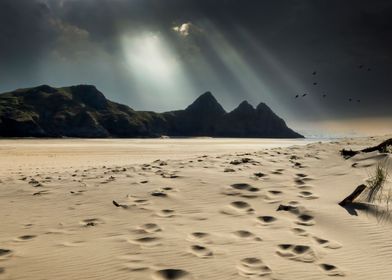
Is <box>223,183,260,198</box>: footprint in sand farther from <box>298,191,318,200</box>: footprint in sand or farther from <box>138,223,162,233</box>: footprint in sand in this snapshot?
<box>138,223,162,233</box>: footprint in sand

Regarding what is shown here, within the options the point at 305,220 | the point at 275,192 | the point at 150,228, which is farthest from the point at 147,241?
the point at 275,192

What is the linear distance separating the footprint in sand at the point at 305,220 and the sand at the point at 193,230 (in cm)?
2

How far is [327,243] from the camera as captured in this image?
5629 mm

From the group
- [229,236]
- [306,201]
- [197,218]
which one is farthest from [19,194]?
[306,201]

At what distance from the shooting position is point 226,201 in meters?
8.36

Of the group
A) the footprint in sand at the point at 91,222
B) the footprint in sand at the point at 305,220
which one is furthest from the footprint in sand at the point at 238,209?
the footprint in sand at the point at 91,222

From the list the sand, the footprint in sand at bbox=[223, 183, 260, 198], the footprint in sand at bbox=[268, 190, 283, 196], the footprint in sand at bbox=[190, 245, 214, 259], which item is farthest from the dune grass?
the footprint in sand at bbox=[190, 245, 214, 259]

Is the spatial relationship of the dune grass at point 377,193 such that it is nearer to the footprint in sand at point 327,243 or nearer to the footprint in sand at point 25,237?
the footprint in sand at point 327,243

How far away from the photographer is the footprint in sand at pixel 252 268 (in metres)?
4.53

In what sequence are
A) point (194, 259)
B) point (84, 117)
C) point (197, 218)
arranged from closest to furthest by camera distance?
point (194, 259), point (197, 218), point (84, 117)

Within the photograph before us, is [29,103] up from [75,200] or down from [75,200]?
up

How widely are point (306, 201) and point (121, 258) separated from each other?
4.82 meters

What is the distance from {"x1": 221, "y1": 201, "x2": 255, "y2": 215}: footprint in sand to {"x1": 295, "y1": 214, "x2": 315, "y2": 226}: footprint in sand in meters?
1.00

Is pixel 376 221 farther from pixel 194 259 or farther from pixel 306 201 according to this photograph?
pixel 194 259
